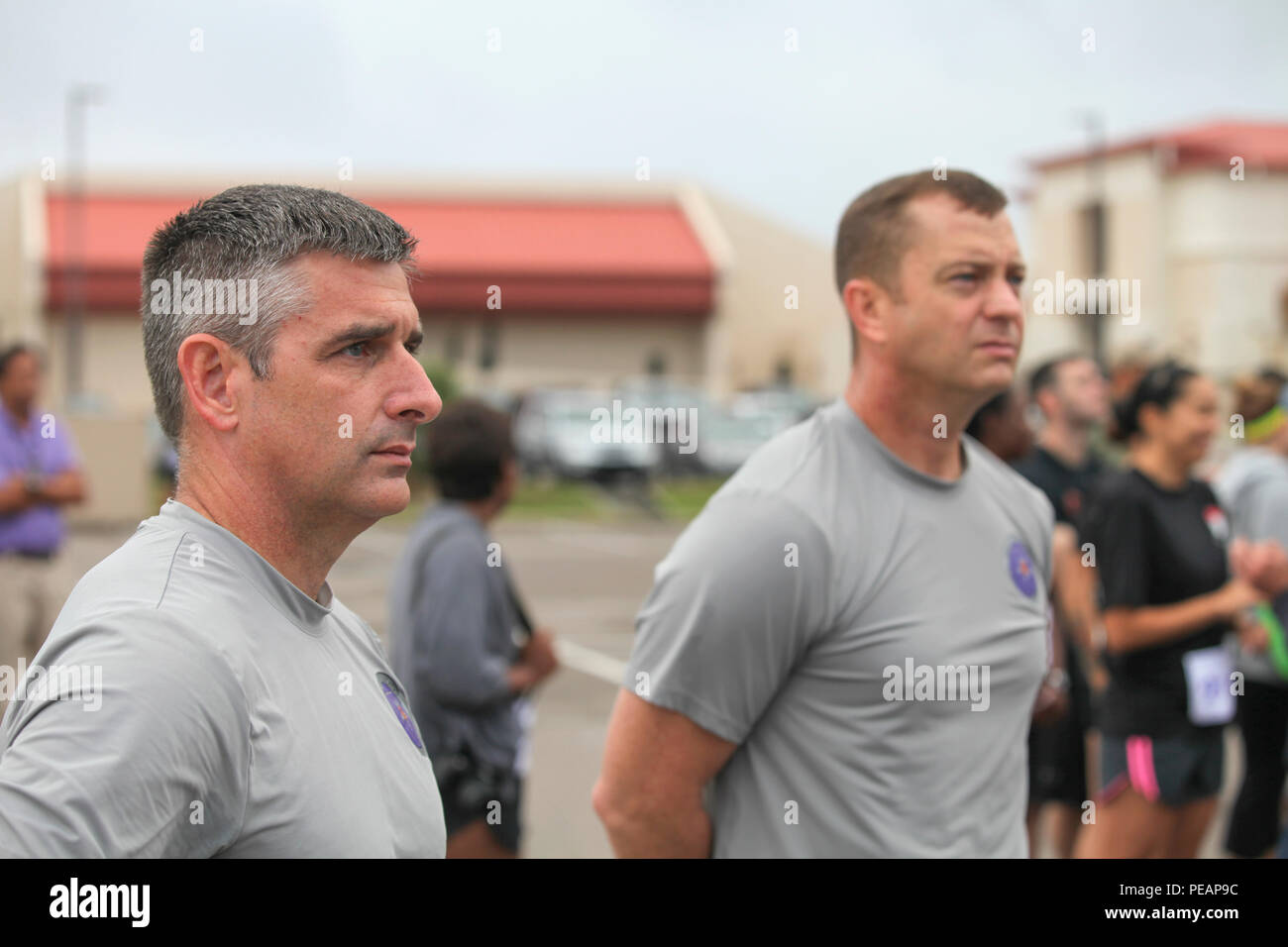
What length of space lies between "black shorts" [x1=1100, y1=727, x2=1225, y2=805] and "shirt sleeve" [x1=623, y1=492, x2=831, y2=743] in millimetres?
2234

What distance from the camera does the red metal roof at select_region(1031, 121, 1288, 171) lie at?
3625 centimetres

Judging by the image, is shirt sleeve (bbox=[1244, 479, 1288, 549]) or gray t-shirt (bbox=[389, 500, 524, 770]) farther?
shirt sleeve (bbox=[1244, 479, 1288, 549])

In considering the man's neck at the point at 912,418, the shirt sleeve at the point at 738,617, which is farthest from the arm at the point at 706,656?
the man's neck at the point at 912,418

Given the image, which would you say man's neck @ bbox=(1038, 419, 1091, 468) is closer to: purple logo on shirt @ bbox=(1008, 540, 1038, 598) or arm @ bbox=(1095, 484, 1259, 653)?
arm @ bbox=(1095, 484, 1259, 653)

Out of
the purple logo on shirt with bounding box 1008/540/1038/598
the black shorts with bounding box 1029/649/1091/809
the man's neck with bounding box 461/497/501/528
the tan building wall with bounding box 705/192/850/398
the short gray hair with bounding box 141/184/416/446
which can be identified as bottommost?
the black shorts with bounding box 1029/649/1091/809

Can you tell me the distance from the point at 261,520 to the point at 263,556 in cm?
4

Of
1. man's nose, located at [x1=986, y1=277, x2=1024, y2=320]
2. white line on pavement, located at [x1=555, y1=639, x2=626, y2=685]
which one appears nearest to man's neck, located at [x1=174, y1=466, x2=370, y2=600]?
man's nose, located at [x1=986, y1=277, x2=1024, y2=320]

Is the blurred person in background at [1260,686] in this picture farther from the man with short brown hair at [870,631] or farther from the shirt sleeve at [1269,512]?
the man with short brown hair at [870,631]

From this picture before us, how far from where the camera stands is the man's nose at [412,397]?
1731 millimetres

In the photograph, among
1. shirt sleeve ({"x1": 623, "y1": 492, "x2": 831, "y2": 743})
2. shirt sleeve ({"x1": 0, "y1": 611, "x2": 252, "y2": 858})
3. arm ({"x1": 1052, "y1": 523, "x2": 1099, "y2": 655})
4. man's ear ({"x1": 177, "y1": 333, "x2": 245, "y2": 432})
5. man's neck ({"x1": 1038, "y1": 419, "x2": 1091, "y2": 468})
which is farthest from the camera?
man's neck ({"x1": 1038, "y1": 419, "x2": 1091, "y2": 468})

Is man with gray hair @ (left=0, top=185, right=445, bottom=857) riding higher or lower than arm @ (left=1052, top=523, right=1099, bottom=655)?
higher
